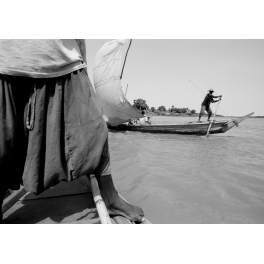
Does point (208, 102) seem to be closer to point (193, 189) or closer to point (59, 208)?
point (193, 189)

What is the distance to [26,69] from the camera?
964mm

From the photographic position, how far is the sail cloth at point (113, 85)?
1110 cm

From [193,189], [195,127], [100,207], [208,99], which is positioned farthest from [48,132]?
[208,99]

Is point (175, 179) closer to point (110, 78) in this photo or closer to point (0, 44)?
point (0, 44)

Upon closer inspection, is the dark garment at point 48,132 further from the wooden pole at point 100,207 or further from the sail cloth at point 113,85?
the sail cloth at point 113,85

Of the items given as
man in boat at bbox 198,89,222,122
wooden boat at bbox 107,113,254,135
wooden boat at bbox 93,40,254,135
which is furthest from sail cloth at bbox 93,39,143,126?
man in boat at bbox 198,89,222,122

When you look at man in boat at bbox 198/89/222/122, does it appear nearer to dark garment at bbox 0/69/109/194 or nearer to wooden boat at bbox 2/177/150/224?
wooden boat at bbox 2/177/150/224

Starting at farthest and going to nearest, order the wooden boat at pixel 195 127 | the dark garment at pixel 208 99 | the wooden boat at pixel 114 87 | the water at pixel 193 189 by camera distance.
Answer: the wooden boat at pixel 114 87 → the dark garment at pixel 208 99 → the wooden boat at pixel 195 127 → the water at pixel 193 189

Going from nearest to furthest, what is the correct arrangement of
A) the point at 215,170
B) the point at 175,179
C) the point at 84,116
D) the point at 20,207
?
the point at 84,116 < the point at 20,207 < the point at 175,179 < the point at 215,170

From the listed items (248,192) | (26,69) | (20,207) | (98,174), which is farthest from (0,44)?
(248,192)

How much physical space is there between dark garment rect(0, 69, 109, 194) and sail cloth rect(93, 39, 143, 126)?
32.9 feet

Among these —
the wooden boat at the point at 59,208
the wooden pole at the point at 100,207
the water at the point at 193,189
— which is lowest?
the water at the point at 193,189

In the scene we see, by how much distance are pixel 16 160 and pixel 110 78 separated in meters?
10.8

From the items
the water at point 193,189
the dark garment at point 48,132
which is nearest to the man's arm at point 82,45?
the dark garment at point 48,132
